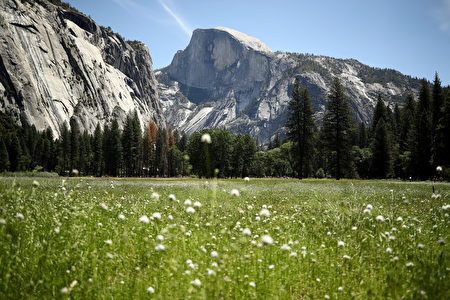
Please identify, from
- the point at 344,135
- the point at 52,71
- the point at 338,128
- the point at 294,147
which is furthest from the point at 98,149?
the point at 344,135

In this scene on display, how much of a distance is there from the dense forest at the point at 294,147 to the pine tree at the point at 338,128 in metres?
0.16

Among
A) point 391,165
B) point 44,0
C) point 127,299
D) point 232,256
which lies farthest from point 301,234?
point 44,0

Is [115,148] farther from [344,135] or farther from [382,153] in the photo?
[382,153]

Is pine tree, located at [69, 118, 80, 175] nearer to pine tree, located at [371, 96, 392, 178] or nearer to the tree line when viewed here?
the tree line

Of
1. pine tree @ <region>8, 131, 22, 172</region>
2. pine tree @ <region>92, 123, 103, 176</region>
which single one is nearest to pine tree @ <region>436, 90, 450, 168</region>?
pine tree @ <region>92, 123, 103, 176</region>

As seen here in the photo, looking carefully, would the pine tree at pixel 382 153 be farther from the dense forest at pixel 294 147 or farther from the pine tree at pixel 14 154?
the pine tree at pixel 14 154

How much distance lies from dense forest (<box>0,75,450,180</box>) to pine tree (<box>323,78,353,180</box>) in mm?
161

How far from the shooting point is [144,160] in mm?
93562

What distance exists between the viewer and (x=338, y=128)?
141 feet

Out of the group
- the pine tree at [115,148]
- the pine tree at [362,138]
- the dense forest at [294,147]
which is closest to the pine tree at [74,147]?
the dense forest at [294,147]

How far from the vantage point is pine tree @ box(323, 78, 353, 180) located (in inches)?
1686

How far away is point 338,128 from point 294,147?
8095 millimetres

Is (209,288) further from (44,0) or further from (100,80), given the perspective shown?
(44,0)

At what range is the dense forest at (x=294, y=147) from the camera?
43875 millimetres
